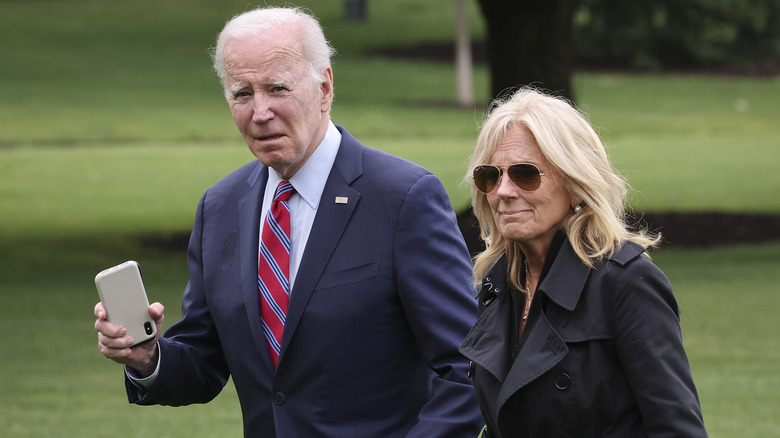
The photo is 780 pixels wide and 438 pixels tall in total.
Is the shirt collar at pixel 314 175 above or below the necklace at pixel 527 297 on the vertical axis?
above

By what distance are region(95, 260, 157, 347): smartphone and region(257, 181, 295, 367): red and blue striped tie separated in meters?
0.34

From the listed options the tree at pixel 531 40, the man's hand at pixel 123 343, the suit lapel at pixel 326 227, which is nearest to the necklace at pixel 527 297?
the suit lapel at pixel 326 227

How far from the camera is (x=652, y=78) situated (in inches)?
1710

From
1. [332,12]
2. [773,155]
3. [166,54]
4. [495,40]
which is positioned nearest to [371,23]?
[332,12]

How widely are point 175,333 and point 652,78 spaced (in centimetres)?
4104

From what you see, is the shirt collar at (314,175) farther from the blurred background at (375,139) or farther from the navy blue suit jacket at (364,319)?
the blurred background at (375,139)

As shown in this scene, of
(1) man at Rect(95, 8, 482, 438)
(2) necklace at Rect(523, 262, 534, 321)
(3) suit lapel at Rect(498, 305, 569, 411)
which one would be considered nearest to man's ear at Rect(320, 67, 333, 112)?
(1) man at Rect(95, 8, 482, 438)

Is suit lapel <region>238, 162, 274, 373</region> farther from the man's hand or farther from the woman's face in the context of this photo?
the woman's face

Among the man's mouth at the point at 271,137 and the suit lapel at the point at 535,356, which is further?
the man's mouth at the point at 271,137

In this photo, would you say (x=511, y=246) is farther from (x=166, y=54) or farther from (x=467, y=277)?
(x=166, y=54)

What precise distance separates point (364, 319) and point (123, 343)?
68cm

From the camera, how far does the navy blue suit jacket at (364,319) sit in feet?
11.6

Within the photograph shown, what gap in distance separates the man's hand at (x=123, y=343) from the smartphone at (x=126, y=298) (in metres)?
0.02

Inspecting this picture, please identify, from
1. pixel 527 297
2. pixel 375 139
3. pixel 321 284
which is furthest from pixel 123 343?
pixel 375 139
